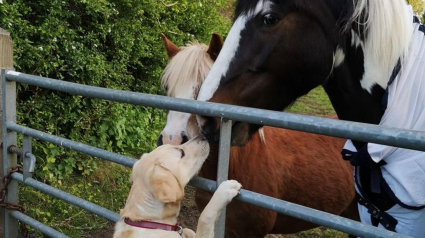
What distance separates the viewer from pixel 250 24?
2010mm

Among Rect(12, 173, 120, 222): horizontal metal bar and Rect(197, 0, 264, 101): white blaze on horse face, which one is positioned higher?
Rect(197, 0, 264, 101): white blaze on horse face

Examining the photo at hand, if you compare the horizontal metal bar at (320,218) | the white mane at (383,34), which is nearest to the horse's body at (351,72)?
the white mane at (383,34)

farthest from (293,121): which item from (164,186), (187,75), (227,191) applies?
(187,75)

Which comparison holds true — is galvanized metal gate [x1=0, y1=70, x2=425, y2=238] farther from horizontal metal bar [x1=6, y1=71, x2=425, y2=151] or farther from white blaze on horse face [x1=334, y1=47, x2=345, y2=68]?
white blaze on horse face [x1=334, y1=47, x2=345, y2=68]

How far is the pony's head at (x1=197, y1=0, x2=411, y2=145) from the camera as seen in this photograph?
190 centimetres

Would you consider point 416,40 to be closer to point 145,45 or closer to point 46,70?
point 46,70

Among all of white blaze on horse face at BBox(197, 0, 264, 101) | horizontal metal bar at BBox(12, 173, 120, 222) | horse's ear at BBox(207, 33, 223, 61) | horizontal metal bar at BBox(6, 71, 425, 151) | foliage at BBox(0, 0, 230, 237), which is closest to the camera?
horizontal metal bar at BBox(6, 71, 425, 151)

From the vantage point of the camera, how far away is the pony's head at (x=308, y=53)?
75.0 inches

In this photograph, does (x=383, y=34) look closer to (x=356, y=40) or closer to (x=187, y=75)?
(x=356, y=40)

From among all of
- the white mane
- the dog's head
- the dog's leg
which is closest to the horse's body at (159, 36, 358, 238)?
the dog's head

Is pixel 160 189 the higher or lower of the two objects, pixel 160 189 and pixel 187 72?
the lower

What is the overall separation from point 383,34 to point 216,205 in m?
1.03

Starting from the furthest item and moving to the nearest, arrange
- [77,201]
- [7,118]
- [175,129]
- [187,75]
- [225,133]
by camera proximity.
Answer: [187,75] < [7,118] < [175,129] < [77,201] < [225,133]

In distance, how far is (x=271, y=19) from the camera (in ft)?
6.44
